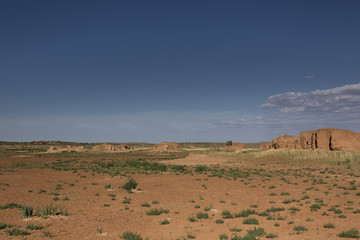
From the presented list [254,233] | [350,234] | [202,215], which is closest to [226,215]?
[202,215]

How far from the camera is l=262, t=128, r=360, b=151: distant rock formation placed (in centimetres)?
3891

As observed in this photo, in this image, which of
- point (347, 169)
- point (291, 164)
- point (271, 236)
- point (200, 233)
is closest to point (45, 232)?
point (200, 233)

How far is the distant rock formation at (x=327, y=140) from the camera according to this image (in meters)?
38.9

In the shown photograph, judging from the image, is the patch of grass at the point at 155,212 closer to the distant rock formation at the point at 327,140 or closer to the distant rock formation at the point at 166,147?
the distant rock formation at the point at 327,140

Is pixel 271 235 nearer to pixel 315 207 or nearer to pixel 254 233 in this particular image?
pixel 254 233

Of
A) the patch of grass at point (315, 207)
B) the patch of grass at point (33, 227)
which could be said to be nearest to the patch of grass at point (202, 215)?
the patch of grass at point (315, 207)

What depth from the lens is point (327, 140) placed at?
137 ft

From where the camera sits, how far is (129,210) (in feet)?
41.1

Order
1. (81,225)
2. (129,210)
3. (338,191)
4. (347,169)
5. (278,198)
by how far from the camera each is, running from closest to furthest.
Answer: (81,225)
(129,210)
(278,198)
(338,191)
(347,169)

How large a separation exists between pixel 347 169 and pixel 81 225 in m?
27.9

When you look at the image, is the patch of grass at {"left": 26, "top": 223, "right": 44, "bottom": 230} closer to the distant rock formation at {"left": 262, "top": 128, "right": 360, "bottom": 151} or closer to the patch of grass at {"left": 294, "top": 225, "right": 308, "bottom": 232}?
the patch of grass at {"left": 294, "top": 225, "right": 308, "bottom": 232}

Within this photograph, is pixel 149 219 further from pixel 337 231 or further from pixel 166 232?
pixel 337 231

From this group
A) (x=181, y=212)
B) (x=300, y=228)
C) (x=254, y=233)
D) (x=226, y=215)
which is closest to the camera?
(x=254, y=233)

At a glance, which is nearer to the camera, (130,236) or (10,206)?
(130,236)
